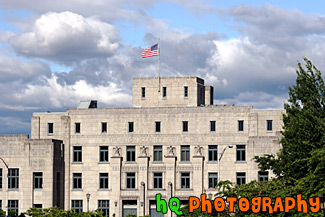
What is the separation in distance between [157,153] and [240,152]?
11.4m

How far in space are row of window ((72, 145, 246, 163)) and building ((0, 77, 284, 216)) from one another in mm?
135

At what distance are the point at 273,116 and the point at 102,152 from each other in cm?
2409

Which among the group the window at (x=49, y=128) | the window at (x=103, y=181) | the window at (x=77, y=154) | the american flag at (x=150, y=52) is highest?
the american flag at (x=150, y=52)

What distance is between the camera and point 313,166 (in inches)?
2830

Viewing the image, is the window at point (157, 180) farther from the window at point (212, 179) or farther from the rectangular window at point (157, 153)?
the window at point (212, 179)

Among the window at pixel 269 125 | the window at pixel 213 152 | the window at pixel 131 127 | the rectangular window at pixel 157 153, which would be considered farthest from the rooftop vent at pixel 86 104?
the window at pixel 269 125

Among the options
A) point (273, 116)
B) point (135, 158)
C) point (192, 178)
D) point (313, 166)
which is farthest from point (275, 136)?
point (313, 166)

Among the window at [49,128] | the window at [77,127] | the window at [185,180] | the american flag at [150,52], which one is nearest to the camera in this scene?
the window at [185,180]

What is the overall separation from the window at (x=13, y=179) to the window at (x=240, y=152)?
29875 millimetres

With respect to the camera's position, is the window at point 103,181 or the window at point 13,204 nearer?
the window at point 13,204

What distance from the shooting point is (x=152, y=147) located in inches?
4033

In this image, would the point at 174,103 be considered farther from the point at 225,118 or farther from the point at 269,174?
the point at 269,174

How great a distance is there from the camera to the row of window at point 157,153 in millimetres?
100688

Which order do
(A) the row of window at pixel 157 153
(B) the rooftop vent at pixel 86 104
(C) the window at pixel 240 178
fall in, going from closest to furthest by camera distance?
(C) the window at pixel 240 178, (A) the row of window at pixel 157 153, (B) the rooftop vent at pixel 86 104
